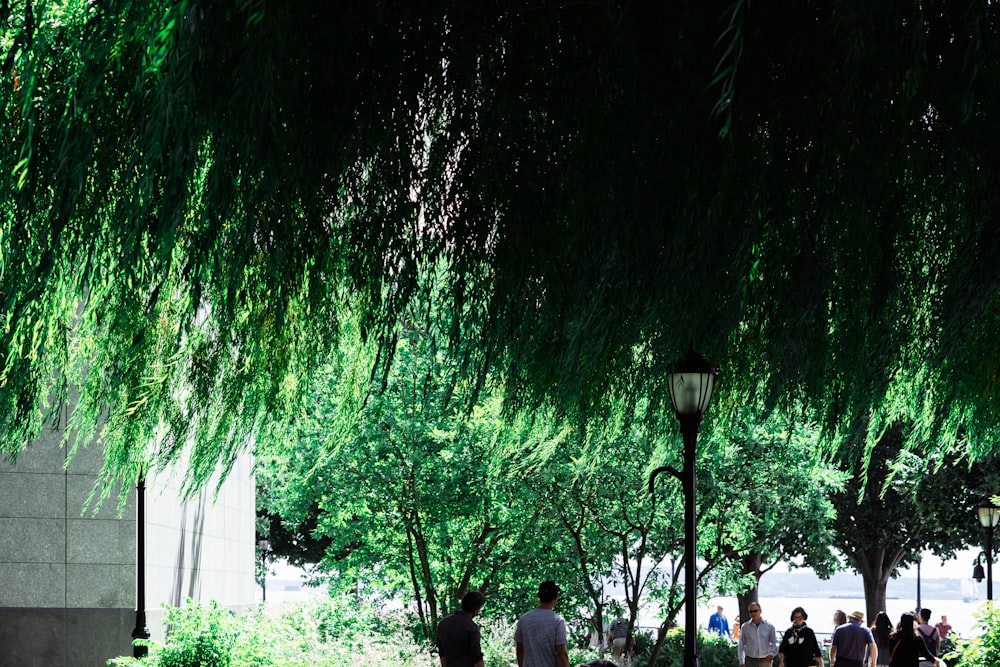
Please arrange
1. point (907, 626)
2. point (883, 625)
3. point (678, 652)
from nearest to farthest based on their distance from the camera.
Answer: point (907, 626), point (883, 625), point (678, 652)

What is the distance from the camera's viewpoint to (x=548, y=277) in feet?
13.4

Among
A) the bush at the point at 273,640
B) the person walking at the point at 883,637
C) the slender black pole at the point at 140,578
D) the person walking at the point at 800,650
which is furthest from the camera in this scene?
the person walking at the point at 883,637

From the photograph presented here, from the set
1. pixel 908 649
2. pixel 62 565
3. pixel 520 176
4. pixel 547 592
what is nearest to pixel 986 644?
pixel 908 649

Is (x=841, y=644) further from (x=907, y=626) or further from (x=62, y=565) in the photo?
(x=62, y=565)

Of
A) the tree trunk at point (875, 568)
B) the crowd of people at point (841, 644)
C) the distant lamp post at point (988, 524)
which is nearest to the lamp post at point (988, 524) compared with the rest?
the distant lamp post at point (988, 524)

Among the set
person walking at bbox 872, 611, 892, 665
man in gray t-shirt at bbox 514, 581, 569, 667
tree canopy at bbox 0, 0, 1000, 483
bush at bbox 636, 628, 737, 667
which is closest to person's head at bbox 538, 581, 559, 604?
man in gray t-shirt at bbox 514, 581, 569, 667

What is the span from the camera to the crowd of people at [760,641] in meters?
9.84

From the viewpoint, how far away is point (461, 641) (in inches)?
409

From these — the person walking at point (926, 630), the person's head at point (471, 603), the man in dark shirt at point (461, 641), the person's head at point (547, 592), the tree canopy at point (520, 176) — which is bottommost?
the person walking at point (926, 630)

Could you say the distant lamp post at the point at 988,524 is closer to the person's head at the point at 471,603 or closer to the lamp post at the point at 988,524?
the lamp post at the point at 988,524

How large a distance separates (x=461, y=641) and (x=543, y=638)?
0.97 m

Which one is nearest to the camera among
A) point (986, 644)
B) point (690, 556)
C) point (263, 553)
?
point (690, 556)

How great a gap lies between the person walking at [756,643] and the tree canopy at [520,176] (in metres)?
12.2

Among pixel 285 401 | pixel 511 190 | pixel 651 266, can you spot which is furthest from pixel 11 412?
pixel 651 266
